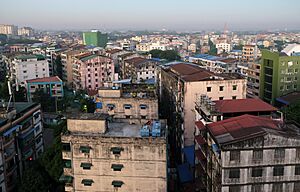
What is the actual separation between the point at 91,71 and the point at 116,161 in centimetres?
4392

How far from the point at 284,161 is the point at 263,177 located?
1258 millimetres

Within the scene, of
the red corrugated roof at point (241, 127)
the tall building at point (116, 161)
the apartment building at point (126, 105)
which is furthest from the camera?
the apartment building at point (126, 105)

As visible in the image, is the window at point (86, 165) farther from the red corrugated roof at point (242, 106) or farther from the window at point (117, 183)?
the red corrugated roof at point (242, 106)

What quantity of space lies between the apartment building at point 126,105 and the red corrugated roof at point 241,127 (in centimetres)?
756

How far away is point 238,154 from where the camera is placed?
593 inches

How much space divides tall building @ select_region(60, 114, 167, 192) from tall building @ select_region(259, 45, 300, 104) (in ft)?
101

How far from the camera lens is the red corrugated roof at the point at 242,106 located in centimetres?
2100

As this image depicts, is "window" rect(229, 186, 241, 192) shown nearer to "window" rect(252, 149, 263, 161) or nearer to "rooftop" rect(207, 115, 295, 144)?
"window" rect(252, 149, 263, 161)

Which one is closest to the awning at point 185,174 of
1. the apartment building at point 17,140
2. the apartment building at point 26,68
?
the apartment building at point 17,140

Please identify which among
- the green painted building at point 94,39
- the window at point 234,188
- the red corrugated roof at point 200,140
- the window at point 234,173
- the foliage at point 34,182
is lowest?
the foliage at point 34,182

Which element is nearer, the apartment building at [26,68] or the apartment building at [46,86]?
the apartment building at [46,86]

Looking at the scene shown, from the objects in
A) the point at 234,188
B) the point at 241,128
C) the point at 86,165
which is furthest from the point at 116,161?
the point at 241,128

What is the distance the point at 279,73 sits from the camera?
4222 centimetres

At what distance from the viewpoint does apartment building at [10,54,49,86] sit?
56.6 meters
